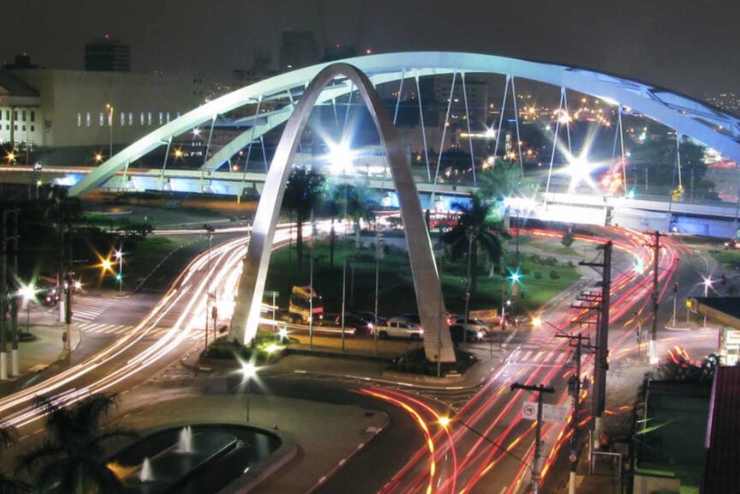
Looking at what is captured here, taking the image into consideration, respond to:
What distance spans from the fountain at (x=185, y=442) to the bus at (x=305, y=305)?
730 inches

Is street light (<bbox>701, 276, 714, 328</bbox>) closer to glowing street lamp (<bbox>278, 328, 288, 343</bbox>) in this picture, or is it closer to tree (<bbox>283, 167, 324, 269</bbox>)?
tree (<bbox>283, 167, 324, 269</bbox>)

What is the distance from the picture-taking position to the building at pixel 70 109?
11925 cm

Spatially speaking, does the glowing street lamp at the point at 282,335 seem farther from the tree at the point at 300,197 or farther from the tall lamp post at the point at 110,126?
the tall lamp post at the point at 110,126

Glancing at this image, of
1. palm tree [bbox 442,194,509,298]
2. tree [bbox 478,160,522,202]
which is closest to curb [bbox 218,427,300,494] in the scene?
palm tree [bbox 442,194,509,298]

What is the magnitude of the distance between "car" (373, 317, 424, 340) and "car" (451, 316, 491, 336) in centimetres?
167

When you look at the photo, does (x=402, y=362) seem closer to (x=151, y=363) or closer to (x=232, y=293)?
(x=151, y=363)

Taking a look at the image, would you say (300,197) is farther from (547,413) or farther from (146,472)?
(547,413)

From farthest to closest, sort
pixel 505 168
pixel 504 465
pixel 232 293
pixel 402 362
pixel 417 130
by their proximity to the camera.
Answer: pixel 417 130
pixel 505 168
pixel 232 293
pixel 402 362
pixel 504 465

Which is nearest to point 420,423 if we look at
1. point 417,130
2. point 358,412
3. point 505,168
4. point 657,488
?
point 358,412

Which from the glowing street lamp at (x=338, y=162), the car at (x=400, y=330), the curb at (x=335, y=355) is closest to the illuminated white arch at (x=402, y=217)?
the curb at (x=335, y=355)

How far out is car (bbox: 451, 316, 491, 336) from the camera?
42.4 metres

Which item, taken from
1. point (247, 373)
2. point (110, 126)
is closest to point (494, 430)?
point (247, 373)

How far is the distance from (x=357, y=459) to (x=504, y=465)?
12.0 ft

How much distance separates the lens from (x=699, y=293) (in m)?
53.4
